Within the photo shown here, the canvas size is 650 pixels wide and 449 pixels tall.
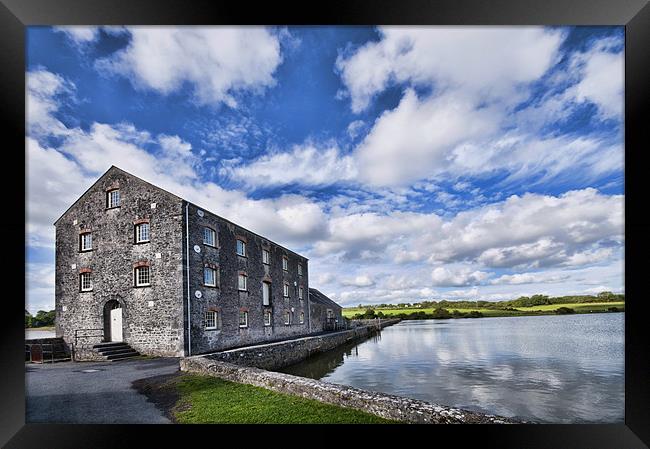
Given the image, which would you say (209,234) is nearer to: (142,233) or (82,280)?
(142,233)

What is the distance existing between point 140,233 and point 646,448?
39.3 feet

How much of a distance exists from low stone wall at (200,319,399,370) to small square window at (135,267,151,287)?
3.45 meters

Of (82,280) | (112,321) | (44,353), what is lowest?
(44,353)

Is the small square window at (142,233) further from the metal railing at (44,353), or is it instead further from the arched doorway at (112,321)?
the metal railing at (44,353)

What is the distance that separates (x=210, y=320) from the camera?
11.6 metres

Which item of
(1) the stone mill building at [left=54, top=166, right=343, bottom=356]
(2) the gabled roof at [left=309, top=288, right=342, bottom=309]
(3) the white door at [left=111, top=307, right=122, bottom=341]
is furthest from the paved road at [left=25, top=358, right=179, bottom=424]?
(2) the gabled roof at [left=309, top=288, right=342, bottom=309]

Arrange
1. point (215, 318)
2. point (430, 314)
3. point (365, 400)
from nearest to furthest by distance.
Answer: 1. point (365, 400)
2. point (215, 318)
3. point (430, 314)

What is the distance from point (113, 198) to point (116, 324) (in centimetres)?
403

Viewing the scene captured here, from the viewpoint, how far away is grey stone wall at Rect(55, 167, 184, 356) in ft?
34.2

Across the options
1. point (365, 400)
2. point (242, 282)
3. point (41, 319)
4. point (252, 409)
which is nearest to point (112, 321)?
point (242, 282)

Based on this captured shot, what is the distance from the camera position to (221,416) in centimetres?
480
